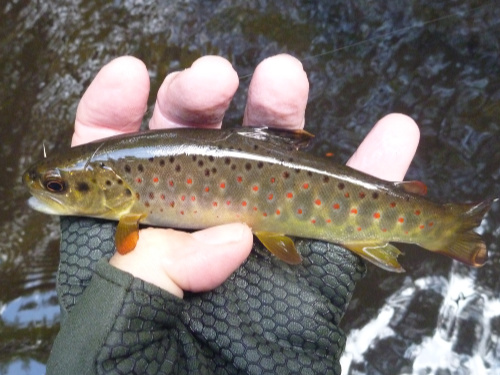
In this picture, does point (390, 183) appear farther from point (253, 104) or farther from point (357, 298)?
point (357, 298)

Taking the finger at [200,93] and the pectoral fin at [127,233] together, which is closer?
the pectoral fin at [127,233]

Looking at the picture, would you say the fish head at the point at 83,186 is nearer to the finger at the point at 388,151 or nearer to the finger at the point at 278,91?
the finger at the point at 278,91

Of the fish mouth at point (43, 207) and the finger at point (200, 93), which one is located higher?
the finger at point (200, 93)

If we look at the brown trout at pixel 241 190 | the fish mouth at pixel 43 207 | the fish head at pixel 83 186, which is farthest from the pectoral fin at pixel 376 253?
the fish mouth at pixel 43 207

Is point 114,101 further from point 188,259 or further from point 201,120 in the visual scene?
point 188,259

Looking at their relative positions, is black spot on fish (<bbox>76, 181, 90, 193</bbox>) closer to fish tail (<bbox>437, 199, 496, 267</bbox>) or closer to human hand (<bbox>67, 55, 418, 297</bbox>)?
human hand (<bbox>67, 55, 418, 297</bbox>)

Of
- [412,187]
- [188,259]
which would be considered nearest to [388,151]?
[412,187]
